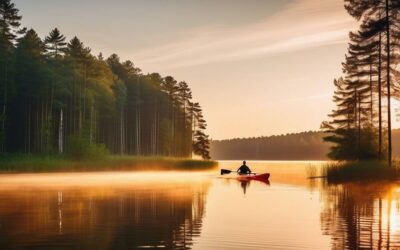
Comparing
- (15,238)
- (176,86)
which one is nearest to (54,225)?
(15,238)

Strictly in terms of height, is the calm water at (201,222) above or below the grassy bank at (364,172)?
below

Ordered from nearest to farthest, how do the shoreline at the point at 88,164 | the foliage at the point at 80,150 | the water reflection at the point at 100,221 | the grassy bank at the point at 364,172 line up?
the water reflection at the point at 100,221
the grassy bank at the point at 364,172
the shoreline at the point at 88,164
the foliage at the point at 80,150

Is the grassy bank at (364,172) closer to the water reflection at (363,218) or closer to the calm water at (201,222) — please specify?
the water reflection at (363,218)

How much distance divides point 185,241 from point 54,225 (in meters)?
6.04

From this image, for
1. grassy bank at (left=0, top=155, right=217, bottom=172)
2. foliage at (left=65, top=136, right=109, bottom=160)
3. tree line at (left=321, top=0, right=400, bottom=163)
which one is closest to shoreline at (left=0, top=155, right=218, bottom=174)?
grassy bank at (left=0, top=155, right=217, bottom=172)

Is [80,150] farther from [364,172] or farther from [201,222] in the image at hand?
[201,222]

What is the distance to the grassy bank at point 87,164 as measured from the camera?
6331cm

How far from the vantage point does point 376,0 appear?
141ft

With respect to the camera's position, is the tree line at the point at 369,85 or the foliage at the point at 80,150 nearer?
the tree line at the point at 369,85

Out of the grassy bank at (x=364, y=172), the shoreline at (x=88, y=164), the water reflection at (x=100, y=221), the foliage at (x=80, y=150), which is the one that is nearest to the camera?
the water reflection at (x=100, y=221)

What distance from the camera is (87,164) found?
231 ft

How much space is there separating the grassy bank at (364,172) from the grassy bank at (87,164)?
1411 inches

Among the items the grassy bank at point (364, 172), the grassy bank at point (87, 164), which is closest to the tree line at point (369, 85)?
the grassy bank at point (364, 172)

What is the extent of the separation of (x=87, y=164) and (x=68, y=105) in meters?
19.7
